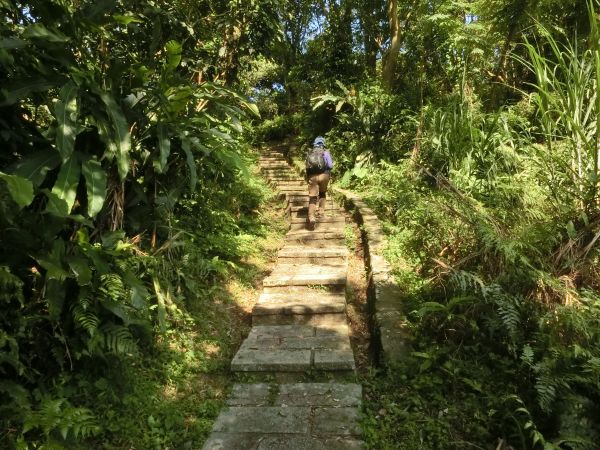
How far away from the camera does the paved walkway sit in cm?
275

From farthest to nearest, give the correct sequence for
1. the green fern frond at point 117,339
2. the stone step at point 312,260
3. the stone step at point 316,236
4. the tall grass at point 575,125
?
1. the stone step at point 316,236
2. the stone step at point 312,260
3. the tall grass at point 575,125
4. the green fern frond at point 117,339

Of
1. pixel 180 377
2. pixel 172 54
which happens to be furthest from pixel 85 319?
pixel 172 54

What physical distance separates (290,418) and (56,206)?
1974mm

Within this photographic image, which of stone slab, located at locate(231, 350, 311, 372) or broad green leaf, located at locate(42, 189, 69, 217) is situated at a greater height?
broad green leaf, located at locate(42, 189, 69, 217)

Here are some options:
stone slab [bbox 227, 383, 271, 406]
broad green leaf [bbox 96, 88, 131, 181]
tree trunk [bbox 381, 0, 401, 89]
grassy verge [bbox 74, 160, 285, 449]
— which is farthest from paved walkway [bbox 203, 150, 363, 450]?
tree trunk [bbox 381, 0, 401, 89]

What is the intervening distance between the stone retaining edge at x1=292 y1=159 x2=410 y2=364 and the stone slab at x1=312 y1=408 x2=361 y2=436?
0.57 m

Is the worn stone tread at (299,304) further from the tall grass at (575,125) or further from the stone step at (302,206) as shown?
the stone step at (302,206)

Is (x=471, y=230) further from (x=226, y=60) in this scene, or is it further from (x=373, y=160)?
(x=373, y=160)

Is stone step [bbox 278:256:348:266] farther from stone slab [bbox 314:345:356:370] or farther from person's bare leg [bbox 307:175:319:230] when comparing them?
stone slab [bbox 314:345:356:370]

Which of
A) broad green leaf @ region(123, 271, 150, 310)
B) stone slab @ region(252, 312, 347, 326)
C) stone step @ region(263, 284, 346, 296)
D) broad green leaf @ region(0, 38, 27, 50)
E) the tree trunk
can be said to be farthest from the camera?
the tree trunk

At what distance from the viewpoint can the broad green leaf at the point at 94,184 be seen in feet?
8.18

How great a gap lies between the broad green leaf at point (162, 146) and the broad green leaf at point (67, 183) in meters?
0.51

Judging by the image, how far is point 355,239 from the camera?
21.6 ft

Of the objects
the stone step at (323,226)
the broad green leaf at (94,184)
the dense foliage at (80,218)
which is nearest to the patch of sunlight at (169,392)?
the dense foliage at (80,218)
